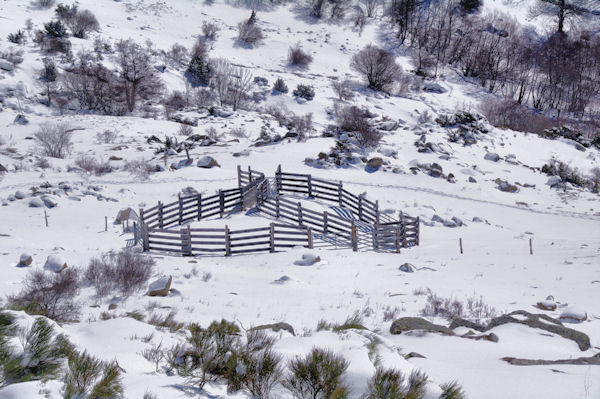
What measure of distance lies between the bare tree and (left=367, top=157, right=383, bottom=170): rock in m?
27.2

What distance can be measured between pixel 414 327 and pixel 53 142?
1247 inches

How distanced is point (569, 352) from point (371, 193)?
20019mm

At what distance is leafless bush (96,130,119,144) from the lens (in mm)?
33469

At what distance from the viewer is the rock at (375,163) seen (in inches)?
1168

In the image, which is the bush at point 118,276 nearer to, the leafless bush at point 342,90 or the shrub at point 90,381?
the shrub at point 90,381

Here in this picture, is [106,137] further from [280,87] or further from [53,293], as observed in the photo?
[53,293]

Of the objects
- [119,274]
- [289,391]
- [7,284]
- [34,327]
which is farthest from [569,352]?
[7,284]

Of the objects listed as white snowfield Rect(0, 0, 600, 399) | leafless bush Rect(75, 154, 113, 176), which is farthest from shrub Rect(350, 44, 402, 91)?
leafless bush Rect(75, 154, 113, 176)

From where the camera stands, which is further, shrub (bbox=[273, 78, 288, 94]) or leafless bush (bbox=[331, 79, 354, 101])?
shrub (bbox=[273, 78, 288, 94])

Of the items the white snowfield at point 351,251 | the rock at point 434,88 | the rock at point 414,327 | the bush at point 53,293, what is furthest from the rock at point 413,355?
the rock at point 434,88

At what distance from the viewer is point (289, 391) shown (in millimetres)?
3611

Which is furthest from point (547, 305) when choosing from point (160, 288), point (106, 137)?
point (106, 137)

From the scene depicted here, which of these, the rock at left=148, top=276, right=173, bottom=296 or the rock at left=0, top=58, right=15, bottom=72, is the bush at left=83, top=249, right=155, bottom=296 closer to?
the rock at left=148, top=276, right=173, bottom=296

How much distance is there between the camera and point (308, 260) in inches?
521
